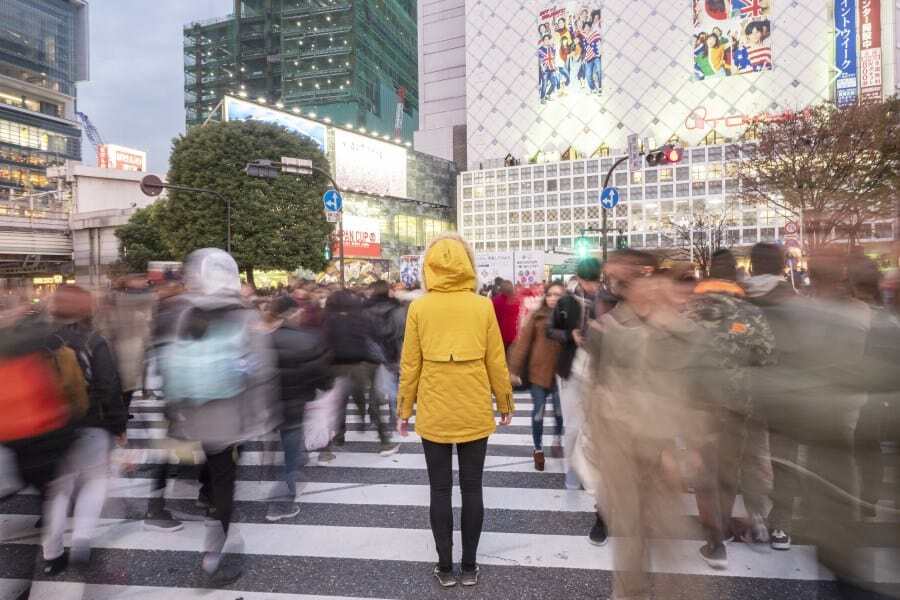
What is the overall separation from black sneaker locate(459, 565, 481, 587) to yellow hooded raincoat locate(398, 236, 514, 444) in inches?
32.8

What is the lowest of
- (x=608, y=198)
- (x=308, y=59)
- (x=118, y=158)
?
(x=608, y=198)

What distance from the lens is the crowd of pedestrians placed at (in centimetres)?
215

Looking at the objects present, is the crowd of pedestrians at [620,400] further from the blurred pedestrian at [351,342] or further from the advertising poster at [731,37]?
the advertising poster at [731,37]

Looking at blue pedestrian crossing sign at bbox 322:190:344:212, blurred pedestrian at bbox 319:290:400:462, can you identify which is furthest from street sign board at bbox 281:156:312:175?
blurred pedestrian at bbox 319:290:400:462

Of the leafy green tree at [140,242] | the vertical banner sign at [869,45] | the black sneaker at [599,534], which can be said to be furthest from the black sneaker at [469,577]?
the vertical banner sign at [869,45]

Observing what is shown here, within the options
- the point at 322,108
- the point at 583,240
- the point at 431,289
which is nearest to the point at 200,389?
the point at 431,289

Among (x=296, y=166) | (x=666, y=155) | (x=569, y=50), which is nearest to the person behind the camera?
(x=666, y=155)

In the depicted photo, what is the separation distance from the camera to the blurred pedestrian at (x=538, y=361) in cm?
539

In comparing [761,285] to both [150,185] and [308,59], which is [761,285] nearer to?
[150,185]

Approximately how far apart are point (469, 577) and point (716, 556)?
1551 millimetres

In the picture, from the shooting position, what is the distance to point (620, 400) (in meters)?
2.63

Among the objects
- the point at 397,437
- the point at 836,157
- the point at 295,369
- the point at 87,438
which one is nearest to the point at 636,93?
the point at 836,157

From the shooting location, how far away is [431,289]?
308 cm

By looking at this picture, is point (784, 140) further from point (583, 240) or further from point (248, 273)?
point (248, 273)
